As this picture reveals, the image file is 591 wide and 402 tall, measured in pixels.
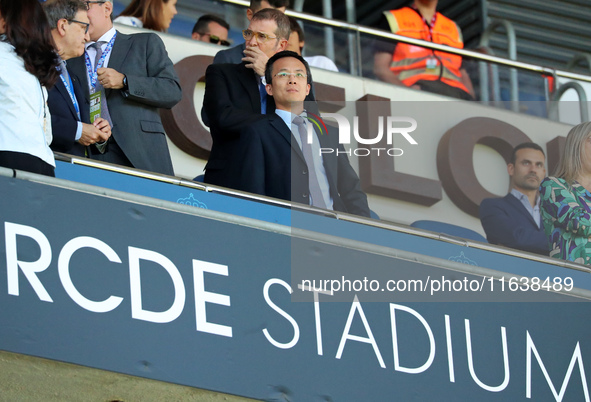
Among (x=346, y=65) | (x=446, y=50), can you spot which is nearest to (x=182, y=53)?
(x=346, y=65)

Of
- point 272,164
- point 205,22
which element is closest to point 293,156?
point 272,164

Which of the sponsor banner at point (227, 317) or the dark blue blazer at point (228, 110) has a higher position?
the dark blue blazer at point (228, 110)

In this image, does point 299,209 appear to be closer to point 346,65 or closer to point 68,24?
point 68,24

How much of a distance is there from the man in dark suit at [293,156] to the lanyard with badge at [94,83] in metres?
0.68

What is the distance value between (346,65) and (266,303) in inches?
134

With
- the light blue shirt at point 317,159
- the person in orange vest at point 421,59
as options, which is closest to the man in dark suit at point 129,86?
the light blue shirt at point 317,159

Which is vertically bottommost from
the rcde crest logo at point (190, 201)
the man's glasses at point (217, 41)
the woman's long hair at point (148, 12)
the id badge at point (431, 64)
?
the rcde crest logo at point (190, 201)

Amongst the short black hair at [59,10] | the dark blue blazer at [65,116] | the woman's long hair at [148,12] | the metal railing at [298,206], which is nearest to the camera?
the metal railing at [298,206]

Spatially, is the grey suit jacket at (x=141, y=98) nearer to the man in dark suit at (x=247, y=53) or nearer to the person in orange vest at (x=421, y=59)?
the man in dark suit at (x=247, y=53)

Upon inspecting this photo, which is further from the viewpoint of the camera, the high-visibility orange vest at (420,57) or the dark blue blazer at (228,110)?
the high-visibility orange vest at (420,57)

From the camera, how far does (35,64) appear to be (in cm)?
439

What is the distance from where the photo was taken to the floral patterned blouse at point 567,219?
5316mm

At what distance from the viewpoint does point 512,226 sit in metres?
6.00

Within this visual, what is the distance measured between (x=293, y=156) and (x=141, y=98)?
0.78 meters
